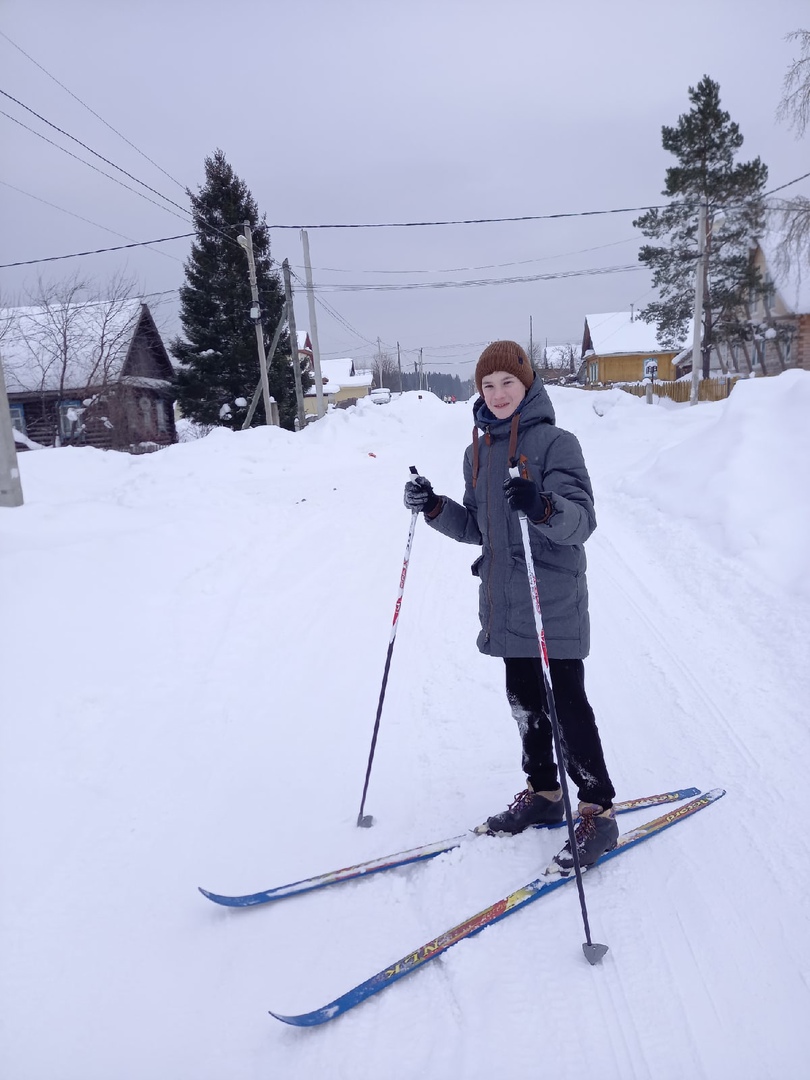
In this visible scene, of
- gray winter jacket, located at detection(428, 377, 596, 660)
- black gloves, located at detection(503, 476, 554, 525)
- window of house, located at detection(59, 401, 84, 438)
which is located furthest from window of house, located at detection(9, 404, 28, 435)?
black gloves, located at detection(503, 476, 554, 525)

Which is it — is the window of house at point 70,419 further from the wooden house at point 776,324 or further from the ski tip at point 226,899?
the wooden house at point 776,324

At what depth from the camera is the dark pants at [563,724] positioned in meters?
2.58

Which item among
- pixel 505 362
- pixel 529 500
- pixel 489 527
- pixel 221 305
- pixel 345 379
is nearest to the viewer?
pixel 529 500

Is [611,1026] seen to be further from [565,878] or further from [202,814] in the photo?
[202,814]

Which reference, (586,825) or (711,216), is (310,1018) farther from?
(711,216)

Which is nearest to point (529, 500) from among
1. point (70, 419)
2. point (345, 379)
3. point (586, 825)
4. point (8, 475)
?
point (586, 825)

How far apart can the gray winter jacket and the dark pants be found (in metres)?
0.10

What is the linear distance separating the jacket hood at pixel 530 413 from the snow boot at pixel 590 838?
63.1 inches

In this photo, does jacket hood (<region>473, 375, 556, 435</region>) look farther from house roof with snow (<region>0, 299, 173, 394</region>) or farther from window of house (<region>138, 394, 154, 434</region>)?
window of house (<region>138, 394, 154, 434</region>)

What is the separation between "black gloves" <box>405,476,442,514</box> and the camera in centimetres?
279

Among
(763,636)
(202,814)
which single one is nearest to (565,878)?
(202,814)

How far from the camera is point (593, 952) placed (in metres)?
2.11

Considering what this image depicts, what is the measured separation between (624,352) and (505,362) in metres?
55.7

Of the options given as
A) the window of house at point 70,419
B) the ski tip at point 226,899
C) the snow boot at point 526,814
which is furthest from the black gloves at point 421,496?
the window of house at point 70,419
